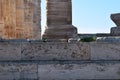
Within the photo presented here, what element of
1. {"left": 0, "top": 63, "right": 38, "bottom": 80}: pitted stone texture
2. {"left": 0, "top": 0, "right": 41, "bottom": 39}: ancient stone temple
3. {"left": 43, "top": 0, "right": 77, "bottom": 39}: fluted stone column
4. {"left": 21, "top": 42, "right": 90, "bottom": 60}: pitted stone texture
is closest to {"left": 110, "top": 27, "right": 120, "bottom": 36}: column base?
{"left": 43, "top": 0, "right": 77, "bottom": 39}: fluted stone column

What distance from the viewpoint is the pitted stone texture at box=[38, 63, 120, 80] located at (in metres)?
11.0

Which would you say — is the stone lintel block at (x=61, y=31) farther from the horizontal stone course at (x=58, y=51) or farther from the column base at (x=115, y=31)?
the horizontal stone course at (x=58, y=51)

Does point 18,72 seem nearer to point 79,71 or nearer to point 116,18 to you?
point 79,71

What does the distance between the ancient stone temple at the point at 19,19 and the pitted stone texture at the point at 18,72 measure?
7.32m

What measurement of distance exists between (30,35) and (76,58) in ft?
54.5

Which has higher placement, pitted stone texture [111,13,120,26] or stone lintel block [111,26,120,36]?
pitted stone texture [111,13,120,26]

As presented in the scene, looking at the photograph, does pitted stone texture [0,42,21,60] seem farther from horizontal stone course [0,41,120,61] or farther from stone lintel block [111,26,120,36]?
stone lintel block [111,26,120,36]

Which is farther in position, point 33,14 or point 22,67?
point 33,14

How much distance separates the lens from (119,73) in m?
11.1

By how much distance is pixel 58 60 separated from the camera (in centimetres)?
1134

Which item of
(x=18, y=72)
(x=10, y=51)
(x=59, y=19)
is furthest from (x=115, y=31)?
(x=18, y=72)

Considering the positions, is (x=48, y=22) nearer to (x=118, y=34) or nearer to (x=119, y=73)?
(x=118, y=34)

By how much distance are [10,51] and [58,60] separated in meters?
1.28

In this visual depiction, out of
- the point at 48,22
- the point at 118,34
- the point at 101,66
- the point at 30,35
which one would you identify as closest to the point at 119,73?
the point at 101,66
